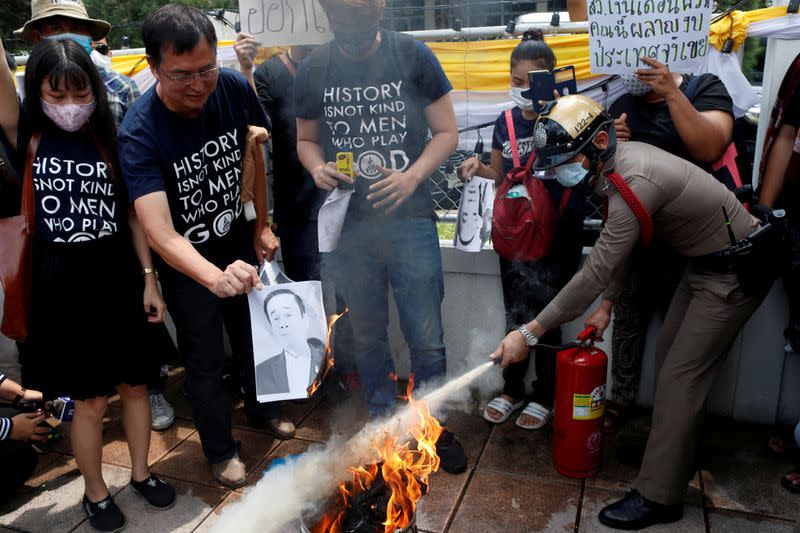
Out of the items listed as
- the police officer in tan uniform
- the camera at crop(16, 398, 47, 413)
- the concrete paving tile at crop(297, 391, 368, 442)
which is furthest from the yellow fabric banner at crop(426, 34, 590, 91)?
the camera at crop(16, 398, 47, 413)

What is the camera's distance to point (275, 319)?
9.78 feet

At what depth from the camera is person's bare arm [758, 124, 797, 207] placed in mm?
3299

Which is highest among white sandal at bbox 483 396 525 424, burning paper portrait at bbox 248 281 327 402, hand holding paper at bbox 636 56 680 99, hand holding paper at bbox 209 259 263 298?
hand holding paper at bbox 636 56 680 99

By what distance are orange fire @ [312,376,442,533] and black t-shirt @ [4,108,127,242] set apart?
5.53 feet

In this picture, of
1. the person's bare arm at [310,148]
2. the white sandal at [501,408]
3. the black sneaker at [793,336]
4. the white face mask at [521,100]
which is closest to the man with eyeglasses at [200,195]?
the person's bare arm at [310,148]

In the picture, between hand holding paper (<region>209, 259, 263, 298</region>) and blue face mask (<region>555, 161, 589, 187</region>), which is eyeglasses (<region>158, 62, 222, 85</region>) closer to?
hand holding paper (<region>209, 259, 263, 298</region>)

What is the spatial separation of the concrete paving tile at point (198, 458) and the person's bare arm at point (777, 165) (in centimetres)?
316

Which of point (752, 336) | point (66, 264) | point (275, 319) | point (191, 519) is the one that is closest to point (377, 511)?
point (275, 319)

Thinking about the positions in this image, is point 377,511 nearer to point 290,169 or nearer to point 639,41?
point 290,169

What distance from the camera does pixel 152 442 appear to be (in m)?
4.13

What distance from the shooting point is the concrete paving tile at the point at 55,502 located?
3391 mm

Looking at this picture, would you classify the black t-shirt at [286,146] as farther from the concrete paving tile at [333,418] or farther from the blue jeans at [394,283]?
the concrete paving tile at [333,418]

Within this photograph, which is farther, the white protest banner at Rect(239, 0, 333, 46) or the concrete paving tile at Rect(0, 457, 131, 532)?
the white protest banner at Rect(239, 0, 333, 46)

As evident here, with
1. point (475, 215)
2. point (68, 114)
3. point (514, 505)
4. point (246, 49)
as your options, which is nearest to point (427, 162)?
point (475, 215)
